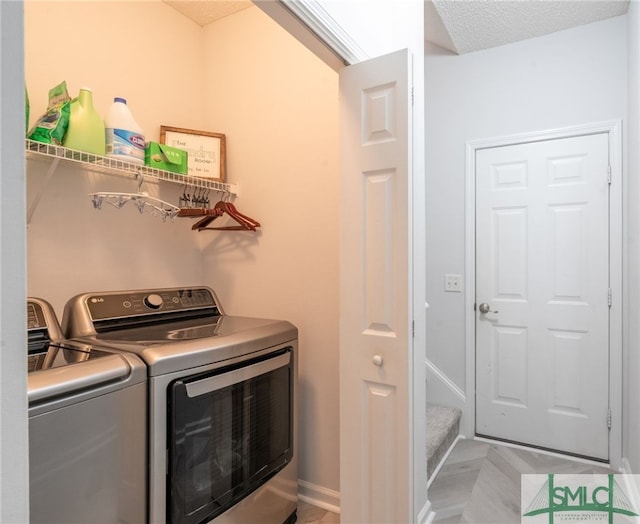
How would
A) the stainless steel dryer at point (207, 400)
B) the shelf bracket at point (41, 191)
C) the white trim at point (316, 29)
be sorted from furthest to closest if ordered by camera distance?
the shelf bracket at point (41, 191)
the stainless steel dryer at point (207, 400)
the white trim at point (316, 29)

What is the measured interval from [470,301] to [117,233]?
228 centimetres

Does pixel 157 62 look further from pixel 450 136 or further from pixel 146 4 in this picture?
pixel 450 136

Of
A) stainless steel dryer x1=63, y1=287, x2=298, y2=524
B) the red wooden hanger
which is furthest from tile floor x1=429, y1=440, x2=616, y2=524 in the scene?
the red wooden hanger

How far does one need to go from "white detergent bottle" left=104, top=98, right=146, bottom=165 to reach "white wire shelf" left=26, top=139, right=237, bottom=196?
0.11 ft

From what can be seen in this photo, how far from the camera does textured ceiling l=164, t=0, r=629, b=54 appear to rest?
7.23 ft

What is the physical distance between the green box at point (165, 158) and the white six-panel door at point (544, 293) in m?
1.99

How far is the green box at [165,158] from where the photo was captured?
182 centimetres

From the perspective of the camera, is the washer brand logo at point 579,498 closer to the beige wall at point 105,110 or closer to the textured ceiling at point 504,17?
the beige wall at point 105,110

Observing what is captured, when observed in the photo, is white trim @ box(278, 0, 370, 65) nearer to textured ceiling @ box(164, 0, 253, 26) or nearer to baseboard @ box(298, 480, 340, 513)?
textured ceiling @ box(164, 0, 253, 26)

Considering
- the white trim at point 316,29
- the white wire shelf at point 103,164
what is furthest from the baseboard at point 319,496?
the white trim at point 316,29

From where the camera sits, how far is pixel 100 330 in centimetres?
152

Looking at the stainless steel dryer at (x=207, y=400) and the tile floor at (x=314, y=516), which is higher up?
the stainless steel dryer at (x=207, y=400)

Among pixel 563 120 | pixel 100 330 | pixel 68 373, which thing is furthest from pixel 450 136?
pixel 68 373

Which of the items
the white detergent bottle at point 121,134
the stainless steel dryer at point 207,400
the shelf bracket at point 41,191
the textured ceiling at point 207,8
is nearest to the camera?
the stainless steel dryer at point 207,400
